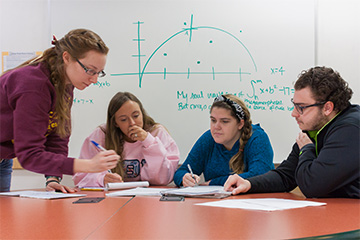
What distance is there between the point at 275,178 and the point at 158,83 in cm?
136

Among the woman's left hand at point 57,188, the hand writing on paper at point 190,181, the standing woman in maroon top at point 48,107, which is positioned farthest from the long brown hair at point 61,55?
the hand writing on paper at point 190,181

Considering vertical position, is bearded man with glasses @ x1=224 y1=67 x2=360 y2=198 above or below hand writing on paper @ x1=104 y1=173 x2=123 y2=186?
above

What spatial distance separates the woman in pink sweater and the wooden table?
3.71 ft

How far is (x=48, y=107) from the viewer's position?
1.52m

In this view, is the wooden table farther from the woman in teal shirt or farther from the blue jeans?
the woman in teal shirt

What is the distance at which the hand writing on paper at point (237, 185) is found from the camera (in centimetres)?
144

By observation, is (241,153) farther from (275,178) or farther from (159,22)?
(159,22)

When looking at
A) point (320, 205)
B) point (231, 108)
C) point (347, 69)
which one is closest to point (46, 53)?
point (231, 108)

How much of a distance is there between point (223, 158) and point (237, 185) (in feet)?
2.44

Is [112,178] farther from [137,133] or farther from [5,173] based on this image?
[5,173]

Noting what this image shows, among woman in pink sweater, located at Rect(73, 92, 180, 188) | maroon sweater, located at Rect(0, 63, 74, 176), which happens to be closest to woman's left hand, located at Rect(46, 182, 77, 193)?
maroon sweater, located at Rect(0, 63, 74, 176)

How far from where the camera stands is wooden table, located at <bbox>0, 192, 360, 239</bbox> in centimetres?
73

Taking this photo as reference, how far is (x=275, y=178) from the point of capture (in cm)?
157

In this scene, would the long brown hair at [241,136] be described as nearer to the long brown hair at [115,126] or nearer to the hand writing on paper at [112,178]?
the long brown hair at [115,126]
